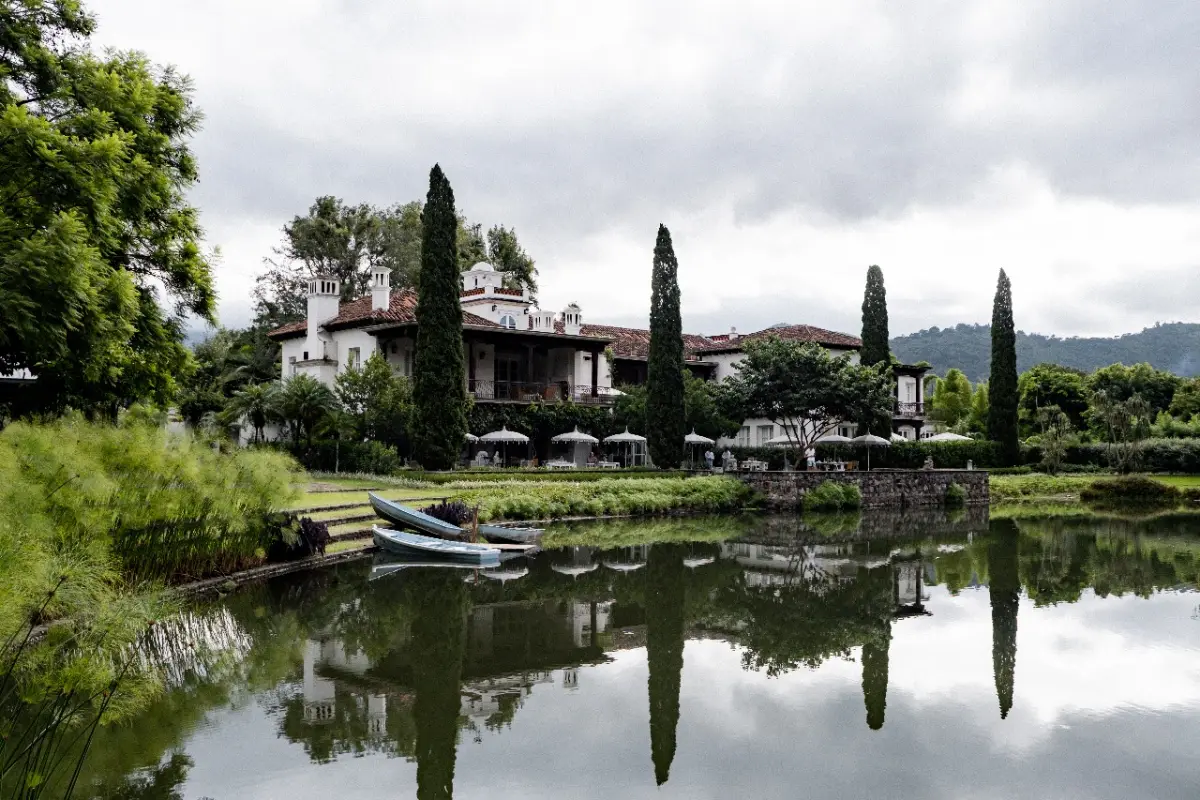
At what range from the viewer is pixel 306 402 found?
35.3m

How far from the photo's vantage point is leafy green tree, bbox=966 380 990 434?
62219 mm

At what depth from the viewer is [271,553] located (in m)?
17.5

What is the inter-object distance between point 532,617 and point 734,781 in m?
6.88

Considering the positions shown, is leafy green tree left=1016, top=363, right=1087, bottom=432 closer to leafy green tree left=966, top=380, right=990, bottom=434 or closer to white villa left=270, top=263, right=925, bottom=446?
leafy green tree left=966, top=380, right=990, bottom=434

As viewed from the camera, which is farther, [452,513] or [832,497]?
[832,497]

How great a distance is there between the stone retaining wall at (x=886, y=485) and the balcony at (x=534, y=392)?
10207 millimetres

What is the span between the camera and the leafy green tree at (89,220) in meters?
11.8

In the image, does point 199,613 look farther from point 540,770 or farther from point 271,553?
point 540,770

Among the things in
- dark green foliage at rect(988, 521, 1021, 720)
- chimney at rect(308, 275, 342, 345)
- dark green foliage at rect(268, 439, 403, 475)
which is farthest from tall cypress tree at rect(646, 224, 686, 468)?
chimney at rect(308, 275, 342, 345)

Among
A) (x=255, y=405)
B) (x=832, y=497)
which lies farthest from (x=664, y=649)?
(x=255, y=405)

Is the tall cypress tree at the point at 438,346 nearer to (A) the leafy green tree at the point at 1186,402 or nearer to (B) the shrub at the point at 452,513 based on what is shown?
(B) the shrub at the point at 452,513

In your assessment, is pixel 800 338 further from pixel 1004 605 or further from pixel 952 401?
pixel 1004 605

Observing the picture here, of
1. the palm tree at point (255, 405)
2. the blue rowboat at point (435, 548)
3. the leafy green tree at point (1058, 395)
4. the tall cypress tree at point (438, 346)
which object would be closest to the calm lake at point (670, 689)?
the blue rowboat at point (435, 548)

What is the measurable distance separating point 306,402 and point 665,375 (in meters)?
13.2
